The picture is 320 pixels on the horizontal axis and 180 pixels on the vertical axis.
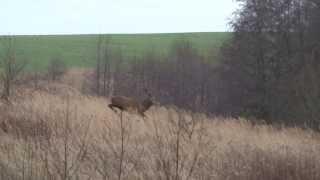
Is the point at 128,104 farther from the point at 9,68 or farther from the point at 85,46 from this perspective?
the point at 85,46

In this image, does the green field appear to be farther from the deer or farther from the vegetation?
the deer

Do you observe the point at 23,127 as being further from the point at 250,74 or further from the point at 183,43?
the point at 183,43

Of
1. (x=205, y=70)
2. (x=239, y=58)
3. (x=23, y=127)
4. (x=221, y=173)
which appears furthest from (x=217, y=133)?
(x=205, y=70)

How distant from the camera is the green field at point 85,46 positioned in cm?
7088

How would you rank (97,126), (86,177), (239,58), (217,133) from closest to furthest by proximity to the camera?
(86,177)
(97,126)
(217,133)
(239,58)

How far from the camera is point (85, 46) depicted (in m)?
86.2

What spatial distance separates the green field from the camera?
7088 centimetres

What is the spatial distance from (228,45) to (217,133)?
86.4 feet

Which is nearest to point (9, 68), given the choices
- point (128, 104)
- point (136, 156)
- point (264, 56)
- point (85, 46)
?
point (128, 104)

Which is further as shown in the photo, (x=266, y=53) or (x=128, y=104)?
(x=266, y=53)

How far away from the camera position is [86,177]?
6.27m

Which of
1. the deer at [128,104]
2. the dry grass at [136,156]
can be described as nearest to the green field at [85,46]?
the deer at [128,104]

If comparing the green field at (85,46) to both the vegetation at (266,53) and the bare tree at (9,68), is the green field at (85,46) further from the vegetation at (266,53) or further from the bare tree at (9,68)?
the bare tree at (9,68)

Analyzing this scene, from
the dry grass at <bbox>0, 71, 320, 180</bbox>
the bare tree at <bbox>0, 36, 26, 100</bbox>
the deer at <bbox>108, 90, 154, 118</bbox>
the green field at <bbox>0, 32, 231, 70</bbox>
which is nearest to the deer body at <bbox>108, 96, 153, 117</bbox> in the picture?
the deer at <bbox>108, 90, 154, 118</bbox>
